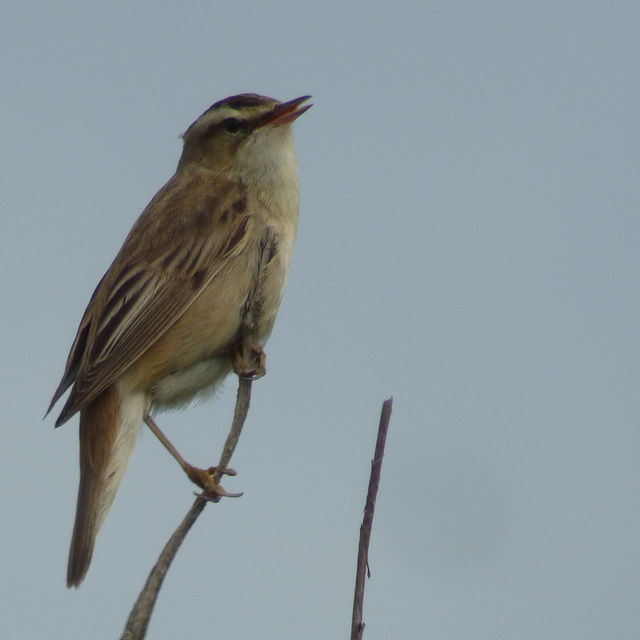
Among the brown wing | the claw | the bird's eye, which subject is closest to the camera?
the claw

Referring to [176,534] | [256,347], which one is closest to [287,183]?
[256,347]

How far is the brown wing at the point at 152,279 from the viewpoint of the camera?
5.18 m

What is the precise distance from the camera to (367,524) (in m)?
2.47

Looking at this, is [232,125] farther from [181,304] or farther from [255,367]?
[255,367]

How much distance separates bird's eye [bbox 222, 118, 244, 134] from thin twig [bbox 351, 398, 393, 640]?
3.93m

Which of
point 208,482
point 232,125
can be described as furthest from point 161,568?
point 232,125

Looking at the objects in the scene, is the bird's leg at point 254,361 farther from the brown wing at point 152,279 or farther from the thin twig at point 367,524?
the thin twig at point 367,524

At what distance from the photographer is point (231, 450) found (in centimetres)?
360

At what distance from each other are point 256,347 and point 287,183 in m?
1.40

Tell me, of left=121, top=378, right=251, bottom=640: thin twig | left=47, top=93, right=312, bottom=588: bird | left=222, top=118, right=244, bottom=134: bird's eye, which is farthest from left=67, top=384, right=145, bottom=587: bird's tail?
left=222, top=118, right=244, bottom=134: bird's eye

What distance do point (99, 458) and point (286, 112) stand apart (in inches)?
99.0

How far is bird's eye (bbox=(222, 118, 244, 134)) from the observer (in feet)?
20.5

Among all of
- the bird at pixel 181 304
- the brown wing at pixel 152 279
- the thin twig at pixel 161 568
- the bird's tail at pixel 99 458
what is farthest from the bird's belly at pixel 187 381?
the thin twig at pixel 161 568

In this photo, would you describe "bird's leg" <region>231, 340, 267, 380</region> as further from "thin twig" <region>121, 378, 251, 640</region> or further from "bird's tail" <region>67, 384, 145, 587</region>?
"thin twig" <region>121, 378, 251, 640</region>
